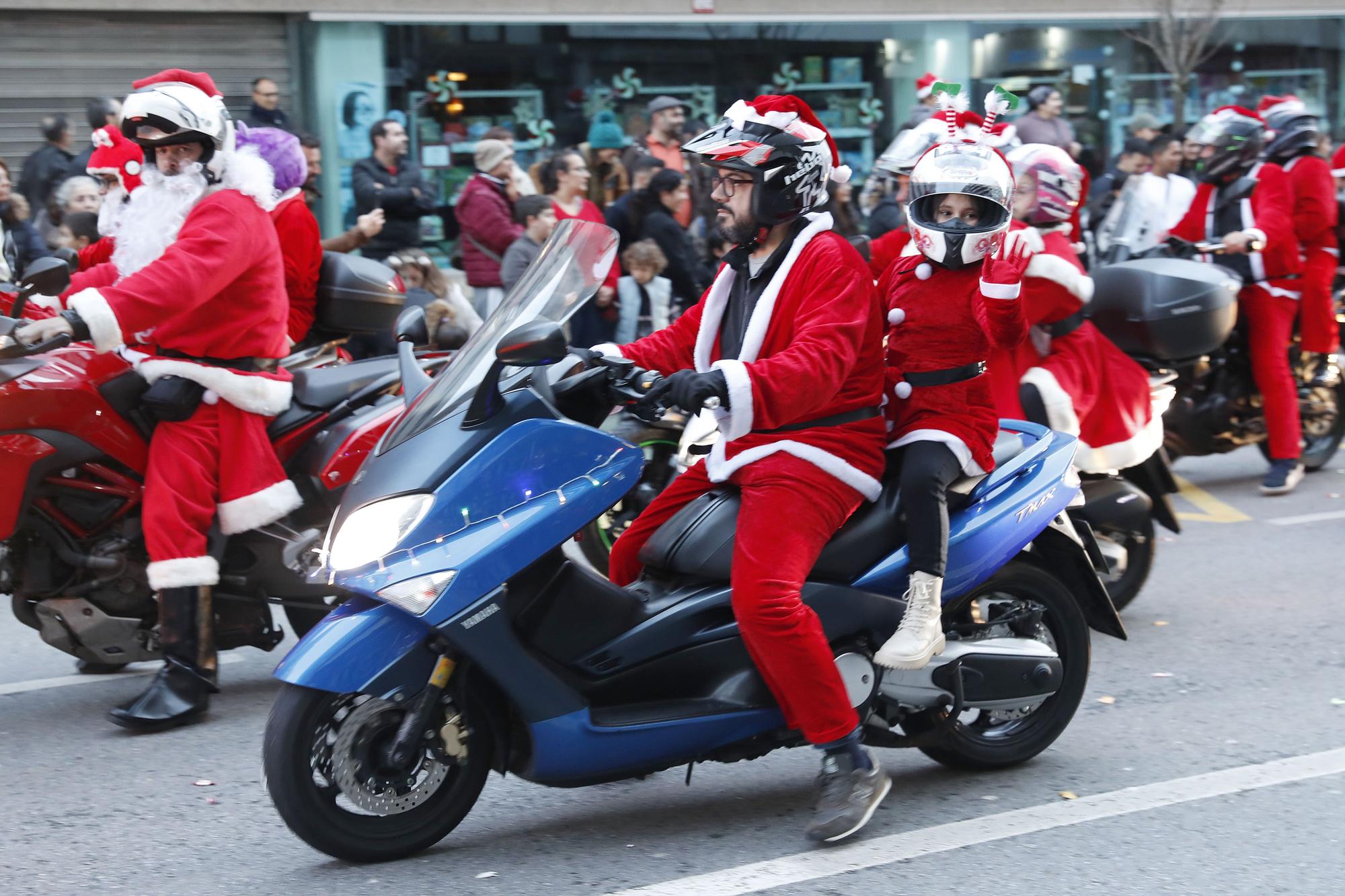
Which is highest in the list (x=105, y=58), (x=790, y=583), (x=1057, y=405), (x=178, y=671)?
(x=105, y=58)

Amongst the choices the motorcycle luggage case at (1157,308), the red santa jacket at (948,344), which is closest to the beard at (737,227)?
the red santa jacket at (948,344)

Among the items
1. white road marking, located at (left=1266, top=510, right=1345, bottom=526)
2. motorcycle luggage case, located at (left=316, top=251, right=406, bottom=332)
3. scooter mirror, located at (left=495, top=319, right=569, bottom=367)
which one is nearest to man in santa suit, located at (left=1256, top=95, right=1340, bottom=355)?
white road marking, located at (left=1266, top=510, right=1345, bottom=526)

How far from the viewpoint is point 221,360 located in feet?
17.1

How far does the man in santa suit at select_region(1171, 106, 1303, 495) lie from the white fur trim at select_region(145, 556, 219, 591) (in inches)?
220

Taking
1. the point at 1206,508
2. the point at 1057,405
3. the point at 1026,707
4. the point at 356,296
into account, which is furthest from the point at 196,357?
the point at 1206,508

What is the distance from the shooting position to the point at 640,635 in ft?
13.0

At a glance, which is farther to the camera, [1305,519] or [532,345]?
[1305,519]

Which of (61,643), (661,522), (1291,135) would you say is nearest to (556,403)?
(661,522)

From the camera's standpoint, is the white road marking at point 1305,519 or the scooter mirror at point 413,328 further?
the white road marking at point 1305,519

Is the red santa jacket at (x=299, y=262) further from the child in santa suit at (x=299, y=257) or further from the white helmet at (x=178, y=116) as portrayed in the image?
the white helmet at (x=178, y=116)

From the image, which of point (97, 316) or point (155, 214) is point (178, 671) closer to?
point (97, 316)

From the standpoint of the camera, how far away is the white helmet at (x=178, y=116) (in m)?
4.96

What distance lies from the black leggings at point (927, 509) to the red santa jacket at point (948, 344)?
0.14 m

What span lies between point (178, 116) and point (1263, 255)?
18.9ft
